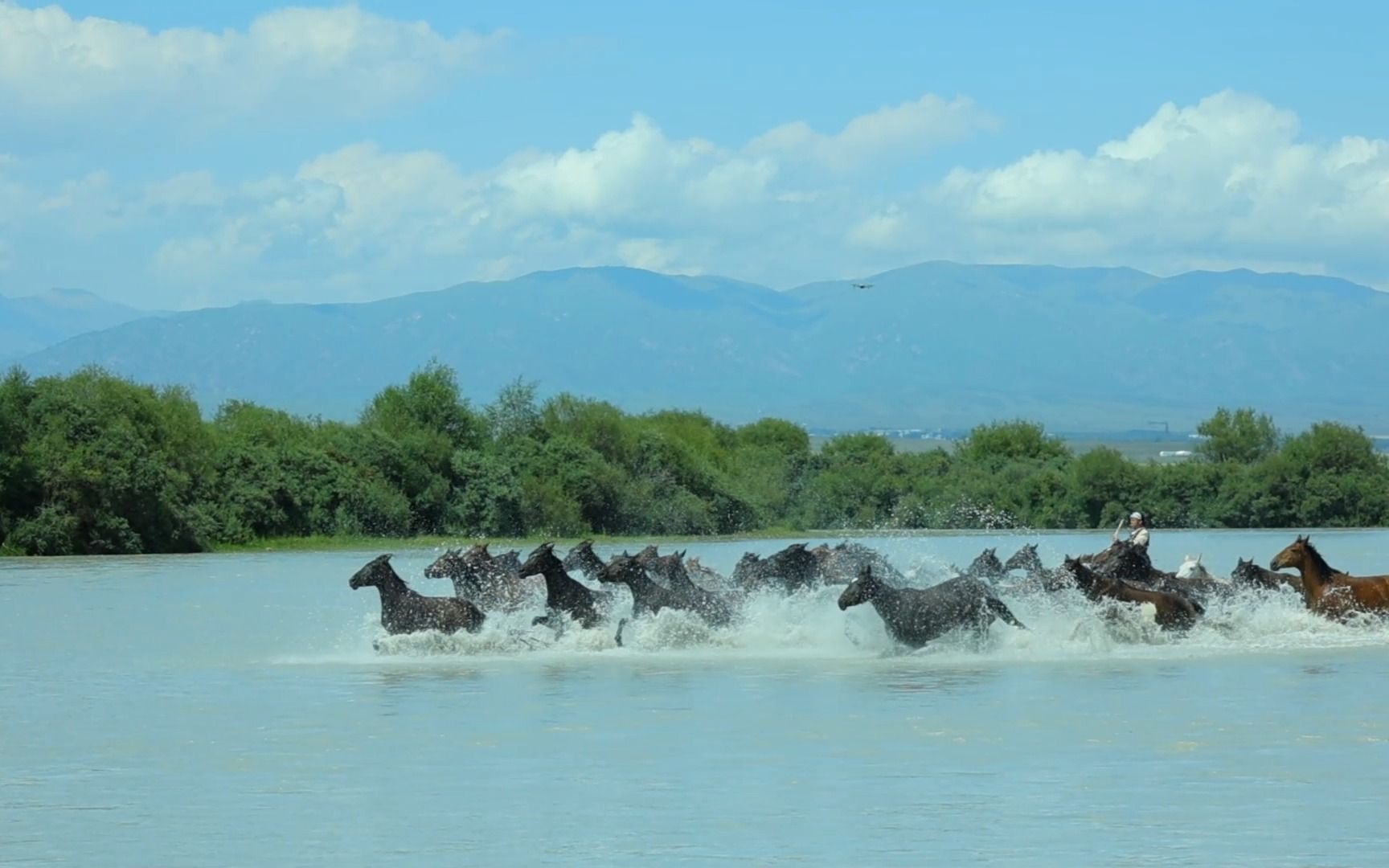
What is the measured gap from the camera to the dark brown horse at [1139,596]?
2108cm

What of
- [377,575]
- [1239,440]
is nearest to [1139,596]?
[377,575]

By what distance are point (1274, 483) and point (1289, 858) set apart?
61561 mm

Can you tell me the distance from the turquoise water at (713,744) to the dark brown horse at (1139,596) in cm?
22

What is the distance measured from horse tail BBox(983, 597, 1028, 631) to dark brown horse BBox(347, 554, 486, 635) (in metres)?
5.23

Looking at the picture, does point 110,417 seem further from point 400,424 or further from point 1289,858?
point 1289,858

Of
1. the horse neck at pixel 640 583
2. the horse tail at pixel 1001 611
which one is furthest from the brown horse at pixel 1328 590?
the horse neck at pixel 640 583

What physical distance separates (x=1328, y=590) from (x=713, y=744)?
969 cm

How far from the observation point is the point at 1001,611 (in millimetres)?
20438

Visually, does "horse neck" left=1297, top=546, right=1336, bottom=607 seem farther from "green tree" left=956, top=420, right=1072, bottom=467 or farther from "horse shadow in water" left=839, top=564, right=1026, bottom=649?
"green tree" left=956, top=420, right=1072, bottom=467

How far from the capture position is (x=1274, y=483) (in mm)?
70188

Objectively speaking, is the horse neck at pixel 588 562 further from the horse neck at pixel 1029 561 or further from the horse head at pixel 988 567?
the horse neck at pixel 1029 561

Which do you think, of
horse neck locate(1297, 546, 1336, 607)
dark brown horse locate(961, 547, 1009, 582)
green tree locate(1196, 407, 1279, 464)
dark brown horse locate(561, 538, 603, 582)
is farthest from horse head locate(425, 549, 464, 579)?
green tree locate(1196, 407, 1279, 464)

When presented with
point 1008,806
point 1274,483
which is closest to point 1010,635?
point 1008,806

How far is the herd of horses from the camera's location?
2067cm
